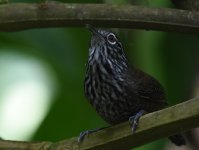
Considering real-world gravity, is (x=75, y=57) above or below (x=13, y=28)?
below

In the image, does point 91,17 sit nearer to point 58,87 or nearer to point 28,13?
point 28,13

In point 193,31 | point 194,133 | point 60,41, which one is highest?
point 193,31

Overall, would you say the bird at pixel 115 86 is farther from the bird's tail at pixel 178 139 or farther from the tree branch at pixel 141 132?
the tree branch at pixel 141 132

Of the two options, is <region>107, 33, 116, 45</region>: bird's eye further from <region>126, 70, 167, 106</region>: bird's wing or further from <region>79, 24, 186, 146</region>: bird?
<region>126, 70, 167, 106</region>: bird's wing

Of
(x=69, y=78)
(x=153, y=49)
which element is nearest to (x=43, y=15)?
(x=69, y=78)

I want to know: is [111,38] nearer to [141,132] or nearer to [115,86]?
[115,86]

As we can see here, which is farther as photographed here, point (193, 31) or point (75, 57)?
point (75, 57)

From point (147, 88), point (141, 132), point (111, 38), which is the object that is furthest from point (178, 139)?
point (141, 132)

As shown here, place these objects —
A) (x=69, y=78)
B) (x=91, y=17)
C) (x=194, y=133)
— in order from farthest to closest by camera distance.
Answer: (x=69, y=78) → (x=194, y=133) → (x=91, y=17)
